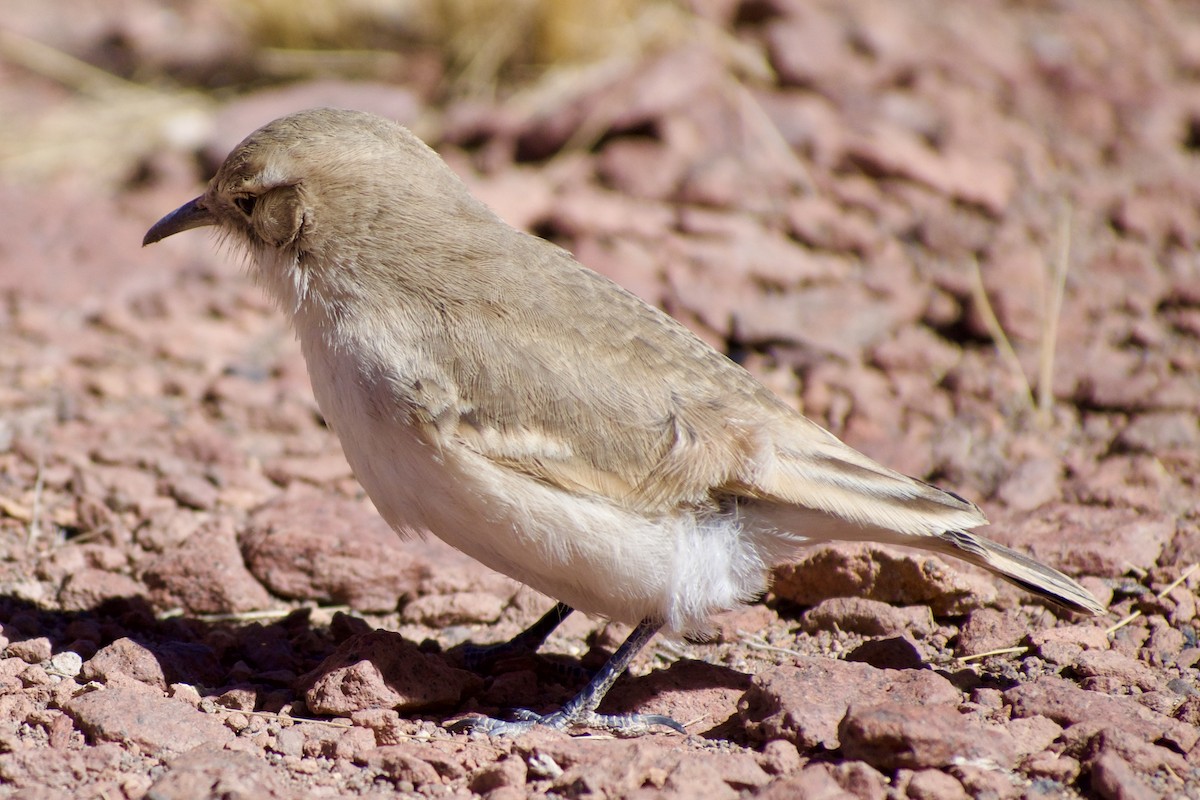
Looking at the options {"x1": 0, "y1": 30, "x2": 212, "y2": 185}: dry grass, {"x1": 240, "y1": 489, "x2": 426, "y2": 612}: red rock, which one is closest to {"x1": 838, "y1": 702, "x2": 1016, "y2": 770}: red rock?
{"x1": 240, "y1": 489, "x2": 426, "y2": 612}: red rock

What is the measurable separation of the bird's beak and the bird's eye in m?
A: 0.21

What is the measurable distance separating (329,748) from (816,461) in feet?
5.94

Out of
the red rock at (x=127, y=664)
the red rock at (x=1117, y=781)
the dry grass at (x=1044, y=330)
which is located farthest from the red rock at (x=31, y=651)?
the dry grass at (x=1044, y=330)

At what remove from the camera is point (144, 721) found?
394cm

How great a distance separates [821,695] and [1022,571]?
85 cm

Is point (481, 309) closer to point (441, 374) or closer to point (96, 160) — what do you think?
point (441, 374)

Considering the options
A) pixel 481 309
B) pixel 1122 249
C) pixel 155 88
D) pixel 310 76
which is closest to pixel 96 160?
pixel 155 88

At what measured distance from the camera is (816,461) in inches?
169

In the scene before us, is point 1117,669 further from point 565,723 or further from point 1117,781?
point 565,723

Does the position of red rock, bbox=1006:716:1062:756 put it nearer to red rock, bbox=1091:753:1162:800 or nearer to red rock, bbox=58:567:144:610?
red rock, bbox=1091:753:1162:800

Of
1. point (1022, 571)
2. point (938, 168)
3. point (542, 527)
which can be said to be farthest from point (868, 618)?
point (938, 168)

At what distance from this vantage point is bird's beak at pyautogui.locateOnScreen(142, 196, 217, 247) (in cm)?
494

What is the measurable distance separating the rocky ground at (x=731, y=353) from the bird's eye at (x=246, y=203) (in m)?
1.39

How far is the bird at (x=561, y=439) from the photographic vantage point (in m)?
4.13
